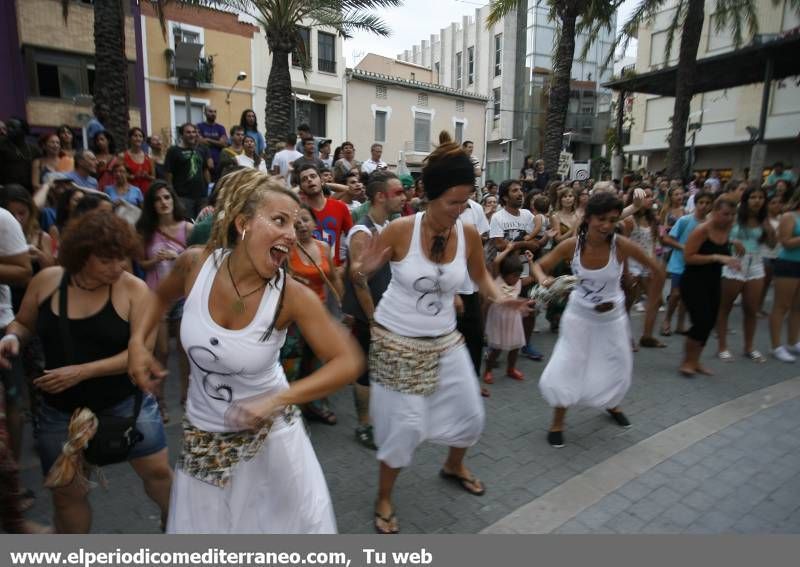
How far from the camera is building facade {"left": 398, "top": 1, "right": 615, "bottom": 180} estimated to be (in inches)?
1454

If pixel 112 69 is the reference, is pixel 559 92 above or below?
above

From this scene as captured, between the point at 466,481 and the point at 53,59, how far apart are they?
23.4 metres

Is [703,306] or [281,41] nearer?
[703,306]

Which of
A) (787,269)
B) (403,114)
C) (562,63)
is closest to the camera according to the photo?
(787,269)

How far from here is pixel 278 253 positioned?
1.92 m

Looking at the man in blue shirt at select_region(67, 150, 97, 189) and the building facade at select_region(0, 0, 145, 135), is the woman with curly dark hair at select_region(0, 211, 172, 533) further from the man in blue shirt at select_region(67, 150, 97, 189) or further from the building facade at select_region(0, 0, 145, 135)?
the building facade at select_region(0, 0, 145, 135)

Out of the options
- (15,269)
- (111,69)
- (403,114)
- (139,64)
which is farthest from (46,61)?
(15,269)

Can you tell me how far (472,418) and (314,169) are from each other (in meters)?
2.81

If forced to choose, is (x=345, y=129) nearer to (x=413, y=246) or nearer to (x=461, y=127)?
(x=461, y=127)

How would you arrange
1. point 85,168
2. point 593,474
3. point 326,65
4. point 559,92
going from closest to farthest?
point 593,474
point 85,168
point 559,92
point 326,65

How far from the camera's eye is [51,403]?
2.35 m

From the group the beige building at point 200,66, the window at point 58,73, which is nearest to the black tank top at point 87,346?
the window at point 58,73

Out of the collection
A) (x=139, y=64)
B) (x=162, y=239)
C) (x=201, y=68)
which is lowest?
(x=162, y=239)

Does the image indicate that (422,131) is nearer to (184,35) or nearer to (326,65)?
(326,65)
